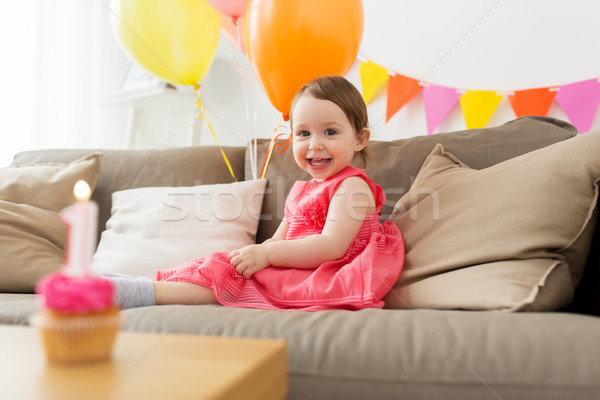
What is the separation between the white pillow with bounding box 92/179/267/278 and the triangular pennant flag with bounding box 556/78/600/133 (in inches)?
45.0

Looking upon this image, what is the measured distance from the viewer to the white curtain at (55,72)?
245 cm

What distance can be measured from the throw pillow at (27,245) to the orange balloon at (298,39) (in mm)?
804

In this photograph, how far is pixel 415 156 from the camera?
1.42 meters

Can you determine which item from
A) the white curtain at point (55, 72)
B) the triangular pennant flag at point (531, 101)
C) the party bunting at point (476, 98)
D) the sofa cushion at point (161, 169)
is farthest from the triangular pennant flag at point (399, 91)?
the white curtain at point (55, 72)

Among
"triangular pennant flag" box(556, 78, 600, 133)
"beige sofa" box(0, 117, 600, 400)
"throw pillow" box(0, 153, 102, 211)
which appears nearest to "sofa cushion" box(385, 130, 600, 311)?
"beige sofa" box(0, 117, 600, 400)

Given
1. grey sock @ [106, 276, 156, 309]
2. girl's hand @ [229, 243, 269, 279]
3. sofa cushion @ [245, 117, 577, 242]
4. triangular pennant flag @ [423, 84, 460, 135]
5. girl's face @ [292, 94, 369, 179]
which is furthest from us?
triangular pennant flag @ [423, 84, 460, 135]

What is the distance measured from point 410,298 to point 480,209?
249 mm

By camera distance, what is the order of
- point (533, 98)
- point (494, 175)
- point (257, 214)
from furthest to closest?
point (533, 98), point (257, 214), point (494, 175)

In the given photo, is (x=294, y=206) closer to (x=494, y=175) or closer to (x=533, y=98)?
(x=494, y=175)

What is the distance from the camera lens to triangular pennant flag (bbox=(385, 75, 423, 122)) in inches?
79.6

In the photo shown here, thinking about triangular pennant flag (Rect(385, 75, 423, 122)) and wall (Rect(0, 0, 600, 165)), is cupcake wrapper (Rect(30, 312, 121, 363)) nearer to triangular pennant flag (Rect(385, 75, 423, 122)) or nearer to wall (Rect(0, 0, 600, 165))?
wall (Rect(0, 0, 600, 165))

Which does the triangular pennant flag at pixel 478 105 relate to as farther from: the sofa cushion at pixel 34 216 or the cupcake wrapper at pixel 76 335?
the cupcake wrapper at pixel 76 335

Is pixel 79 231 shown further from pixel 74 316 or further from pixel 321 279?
pixel 321 279

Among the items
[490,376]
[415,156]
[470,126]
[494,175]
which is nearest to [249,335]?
[490,376]
